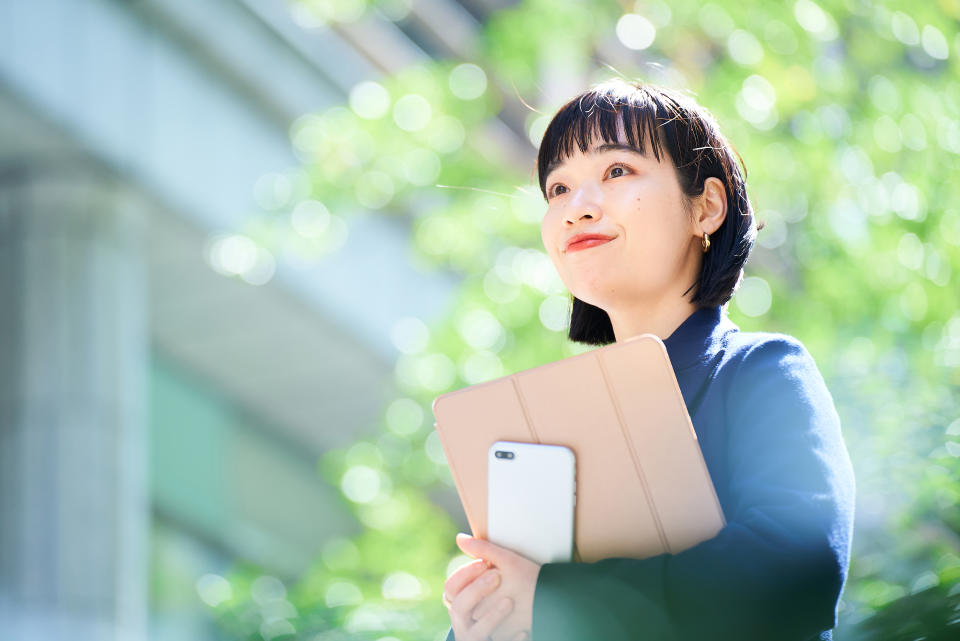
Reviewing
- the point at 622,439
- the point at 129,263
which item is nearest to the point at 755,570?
the point at 622,439

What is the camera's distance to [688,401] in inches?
51.1

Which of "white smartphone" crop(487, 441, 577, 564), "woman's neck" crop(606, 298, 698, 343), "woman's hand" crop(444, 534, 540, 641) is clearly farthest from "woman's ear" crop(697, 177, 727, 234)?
"woman's hand" crop(444, 534, 540, 641)

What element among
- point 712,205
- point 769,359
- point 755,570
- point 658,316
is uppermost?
point 712,205

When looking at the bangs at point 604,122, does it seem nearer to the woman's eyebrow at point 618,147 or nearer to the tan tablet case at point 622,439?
the woman's eyebrow at point 618,147

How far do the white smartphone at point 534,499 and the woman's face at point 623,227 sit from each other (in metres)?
0.27

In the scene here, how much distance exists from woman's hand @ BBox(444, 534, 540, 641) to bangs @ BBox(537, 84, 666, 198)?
53cm

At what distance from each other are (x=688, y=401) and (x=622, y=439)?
0.14m

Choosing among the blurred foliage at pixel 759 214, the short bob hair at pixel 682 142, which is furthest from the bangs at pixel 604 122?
the blurred foliage at pixel 759 214

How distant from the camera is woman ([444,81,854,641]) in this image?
108 cm

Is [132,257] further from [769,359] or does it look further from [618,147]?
[769,359]

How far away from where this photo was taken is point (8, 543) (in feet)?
21.1

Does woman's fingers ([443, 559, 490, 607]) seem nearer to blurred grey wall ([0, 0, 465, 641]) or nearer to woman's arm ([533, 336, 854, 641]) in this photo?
woman's arm ([533, 336, 854, 641])

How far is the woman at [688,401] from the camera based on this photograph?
3.53 feet

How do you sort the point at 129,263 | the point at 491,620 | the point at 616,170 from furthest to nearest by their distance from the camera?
the point at 129,263, the point at 616,170, the point at 491,620
